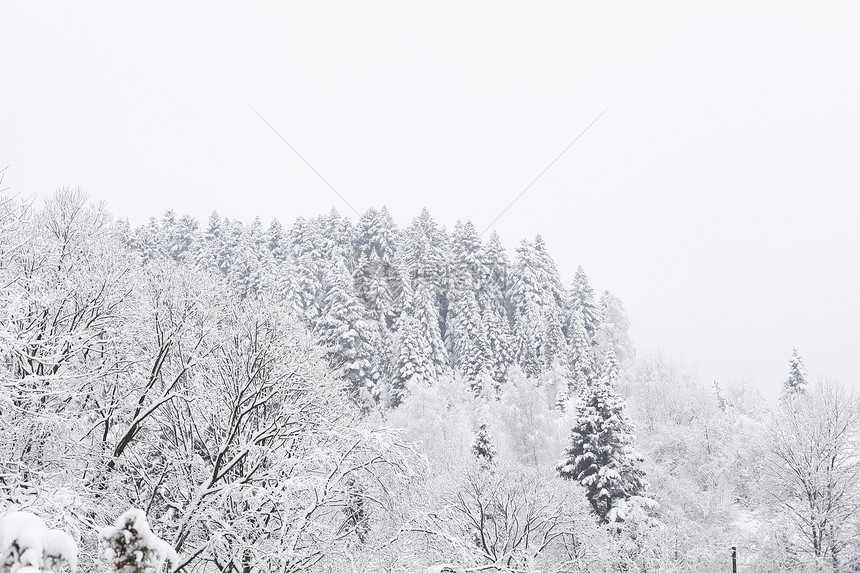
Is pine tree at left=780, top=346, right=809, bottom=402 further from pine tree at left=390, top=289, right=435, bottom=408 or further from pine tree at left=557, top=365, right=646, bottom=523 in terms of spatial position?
pine tree at left=557, top=365, right=646, bottom=523

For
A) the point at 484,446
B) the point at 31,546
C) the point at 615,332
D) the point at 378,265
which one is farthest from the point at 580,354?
the point at 31,546

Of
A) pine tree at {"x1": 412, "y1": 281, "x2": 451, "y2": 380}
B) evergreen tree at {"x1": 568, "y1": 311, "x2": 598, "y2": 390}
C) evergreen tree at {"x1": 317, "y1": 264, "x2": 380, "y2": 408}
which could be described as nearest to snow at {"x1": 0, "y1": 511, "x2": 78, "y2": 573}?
evergreen tree at {"x1": 317, "y1": 264, "x2": 380, "y2": 408}

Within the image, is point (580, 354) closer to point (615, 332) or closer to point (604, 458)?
point (615, 332)

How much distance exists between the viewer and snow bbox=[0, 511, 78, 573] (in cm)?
260

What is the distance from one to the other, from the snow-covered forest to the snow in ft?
0.03

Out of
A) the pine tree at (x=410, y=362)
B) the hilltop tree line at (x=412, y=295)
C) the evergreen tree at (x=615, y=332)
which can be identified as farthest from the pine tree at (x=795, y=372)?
the pine tree at (x=410, y=362)

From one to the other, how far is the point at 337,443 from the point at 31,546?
41.8 feet

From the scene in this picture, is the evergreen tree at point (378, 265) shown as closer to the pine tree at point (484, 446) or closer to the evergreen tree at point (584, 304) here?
the evergreen tree at point (584, 304)

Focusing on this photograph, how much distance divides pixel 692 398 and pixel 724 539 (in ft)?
62.1

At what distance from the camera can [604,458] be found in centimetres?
3144

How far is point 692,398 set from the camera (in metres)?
48.8

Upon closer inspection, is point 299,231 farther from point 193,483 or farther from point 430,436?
point 193,483

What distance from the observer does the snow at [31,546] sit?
8.54ft

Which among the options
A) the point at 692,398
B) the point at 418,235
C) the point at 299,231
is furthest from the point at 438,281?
the point at 692,398
